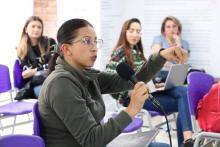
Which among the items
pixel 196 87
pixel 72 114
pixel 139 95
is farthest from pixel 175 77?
pixel 72 114

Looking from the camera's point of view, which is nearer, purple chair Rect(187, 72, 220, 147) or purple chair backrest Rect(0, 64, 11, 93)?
purple chair Rect(187, 72, 220, 147)

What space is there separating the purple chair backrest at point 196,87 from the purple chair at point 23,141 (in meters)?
1.29

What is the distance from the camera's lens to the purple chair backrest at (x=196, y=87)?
243 centimetres

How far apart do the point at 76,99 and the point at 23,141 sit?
260mm

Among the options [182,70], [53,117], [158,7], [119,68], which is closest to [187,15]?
[158,7]

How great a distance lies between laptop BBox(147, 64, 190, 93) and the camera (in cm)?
321

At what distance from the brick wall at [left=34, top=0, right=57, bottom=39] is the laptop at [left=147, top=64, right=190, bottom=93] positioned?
2.84 meters

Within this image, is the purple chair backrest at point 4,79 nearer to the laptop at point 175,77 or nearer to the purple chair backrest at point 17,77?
the purple chair backrest at point 17,77

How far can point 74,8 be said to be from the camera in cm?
440

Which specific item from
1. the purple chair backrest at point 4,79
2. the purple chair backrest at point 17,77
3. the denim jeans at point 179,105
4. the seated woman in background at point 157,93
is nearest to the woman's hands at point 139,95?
the seated woman in background at point 157,93

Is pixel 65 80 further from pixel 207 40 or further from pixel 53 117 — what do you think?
pixel 207 40

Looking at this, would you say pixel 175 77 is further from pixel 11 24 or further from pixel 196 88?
pixel 11 24

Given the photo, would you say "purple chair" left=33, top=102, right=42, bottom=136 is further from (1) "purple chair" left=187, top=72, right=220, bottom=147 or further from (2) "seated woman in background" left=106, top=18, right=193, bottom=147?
(2) "seated woman in background" left=106, top=18, right=193, bottom=147

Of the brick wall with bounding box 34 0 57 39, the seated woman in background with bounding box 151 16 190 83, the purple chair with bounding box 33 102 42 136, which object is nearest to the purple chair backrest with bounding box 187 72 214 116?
the purple chair with bounding box 33 102 42 136
